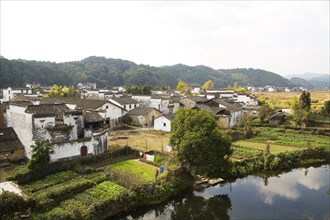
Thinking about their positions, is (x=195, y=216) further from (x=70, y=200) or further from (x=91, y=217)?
(x=70, y=200)

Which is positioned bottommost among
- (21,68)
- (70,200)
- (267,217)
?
(267,217)

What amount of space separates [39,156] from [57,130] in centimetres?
407

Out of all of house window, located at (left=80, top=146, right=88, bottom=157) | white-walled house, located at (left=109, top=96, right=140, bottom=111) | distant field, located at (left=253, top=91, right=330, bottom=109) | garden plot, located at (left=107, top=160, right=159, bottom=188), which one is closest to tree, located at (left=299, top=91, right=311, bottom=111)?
distant field, located at (left=253, top=91, right=330, bottom=109)

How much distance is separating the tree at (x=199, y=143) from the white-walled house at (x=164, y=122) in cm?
1768

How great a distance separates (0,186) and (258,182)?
21595mm

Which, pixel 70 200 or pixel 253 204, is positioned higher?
pixel 70 200

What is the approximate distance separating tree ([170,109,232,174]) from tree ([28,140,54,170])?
10.6 m

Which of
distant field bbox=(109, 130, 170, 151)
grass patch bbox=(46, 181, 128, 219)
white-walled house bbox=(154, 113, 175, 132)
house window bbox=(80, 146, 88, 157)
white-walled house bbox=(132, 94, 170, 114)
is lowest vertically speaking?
grass patch bbox=(46, 181, 128, 219)

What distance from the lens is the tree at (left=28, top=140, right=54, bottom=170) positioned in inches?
930

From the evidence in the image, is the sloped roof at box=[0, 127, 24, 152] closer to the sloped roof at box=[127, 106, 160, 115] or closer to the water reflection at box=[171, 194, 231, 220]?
Answer: the water reflection at box=[171, 194, 231, 220]

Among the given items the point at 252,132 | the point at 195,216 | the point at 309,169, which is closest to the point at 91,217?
the point at 195,216

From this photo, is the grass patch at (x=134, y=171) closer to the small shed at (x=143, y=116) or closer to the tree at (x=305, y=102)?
the small shed at (x=143, y=116)

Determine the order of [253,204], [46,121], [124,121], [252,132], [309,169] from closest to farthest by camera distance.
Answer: [253,204] → [46,121] → [309,169] → [252,132] → [124,121]

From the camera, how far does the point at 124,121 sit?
159 ft
